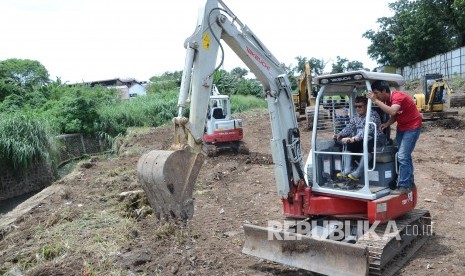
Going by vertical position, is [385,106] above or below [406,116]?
above

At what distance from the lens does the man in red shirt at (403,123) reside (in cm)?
502

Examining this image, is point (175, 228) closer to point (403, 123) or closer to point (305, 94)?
point (403, 123)

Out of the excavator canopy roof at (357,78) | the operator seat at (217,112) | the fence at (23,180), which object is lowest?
the fence at (23,180)

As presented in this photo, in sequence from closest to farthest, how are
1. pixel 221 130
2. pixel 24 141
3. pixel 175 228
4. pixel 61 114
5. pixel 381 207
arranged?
pixel 381 207, pixel 175 228, pixel 221 130, pixel 24 141, pixel 61 114

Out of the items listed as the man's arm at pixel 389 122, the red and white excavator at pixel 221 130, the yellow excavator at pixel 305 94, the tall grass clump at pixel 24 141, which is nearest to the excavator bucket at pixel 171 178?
the man's arm at pixel 389 122

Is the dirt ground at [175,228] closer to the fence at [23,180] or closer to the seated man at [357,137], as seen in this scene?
the seated man at [357,137]

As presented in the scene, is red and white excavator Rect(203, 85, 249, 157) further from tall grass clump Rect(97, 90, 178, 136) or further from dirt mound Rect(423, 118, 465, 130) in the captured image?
tall grass clump Rect(97, 90, 178, 136)

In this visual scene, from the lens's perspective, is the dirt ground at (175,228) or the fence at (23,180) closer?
the dirt ground at (175,228)

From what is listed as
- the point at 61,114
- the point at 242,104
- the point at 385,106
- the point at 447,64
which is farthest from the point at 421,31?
the point at 385,106

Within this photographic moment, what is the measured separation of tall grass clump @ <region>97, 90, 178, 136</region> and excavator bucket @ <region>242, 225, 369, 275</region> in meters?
19.2

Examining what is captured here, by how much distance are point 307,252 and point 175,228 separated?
1.87m

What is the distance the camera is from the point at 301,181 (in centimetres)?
545

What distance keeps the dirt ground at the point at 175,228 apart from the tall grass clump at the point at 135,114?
1202 centimetres

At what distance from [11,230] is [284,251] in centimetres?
530
